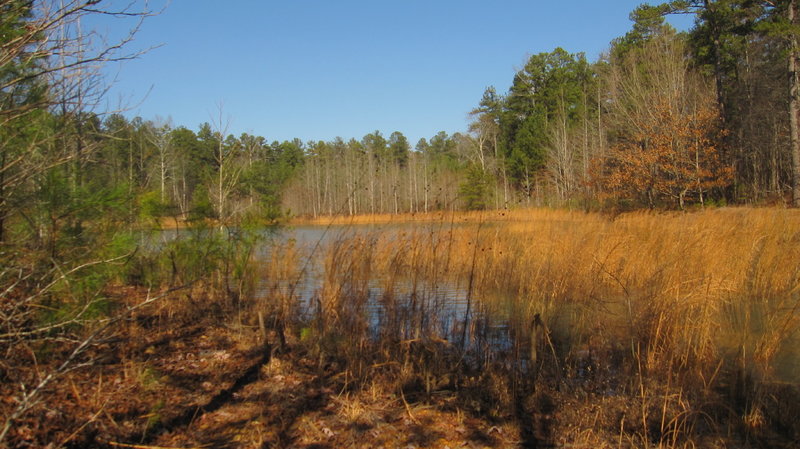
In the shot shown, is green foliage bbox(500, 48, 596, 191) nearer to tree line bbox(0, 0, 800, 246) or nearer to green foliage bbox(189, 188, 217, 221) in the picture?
tree line bbox(0, 0, 800, 246)

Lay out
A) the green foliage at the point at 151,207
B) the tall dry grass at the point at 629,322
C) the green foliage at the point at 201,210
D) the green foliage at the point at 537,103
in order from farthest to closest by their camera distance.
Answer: the green foliage at the point at 537,103 < the green foliage at the point at 201,210 < the green foliage at the point at 151,207 < the tall dry grass at the point at 629,322

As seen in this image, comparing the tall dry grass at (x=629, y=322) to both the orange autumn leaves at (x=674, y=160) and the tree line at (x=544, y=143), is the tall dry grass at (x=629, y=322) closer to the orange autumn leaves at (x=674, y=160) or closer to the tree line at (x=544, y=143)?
the tree line at (x=544, y=143)

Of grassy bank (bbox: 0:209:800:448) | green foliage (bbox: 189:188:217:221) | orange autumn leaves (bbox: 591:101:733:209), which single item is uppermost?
orange autumn leaves (bbox: 591:101:733:209)

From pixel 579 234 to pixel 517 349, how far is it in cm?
496

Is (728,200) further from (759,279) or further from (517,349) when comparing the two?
(517,349)

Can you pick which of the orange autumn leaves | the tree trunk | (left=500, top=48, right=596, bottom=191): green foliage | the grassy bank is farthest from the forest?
(left=500, top=48, right=596, bottom=191): green foliage

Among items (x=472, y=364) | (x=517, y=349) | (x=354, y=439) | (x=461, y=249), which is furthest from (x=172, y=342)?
(x=461, y=249)

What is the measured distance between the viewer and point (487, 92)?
59.7m

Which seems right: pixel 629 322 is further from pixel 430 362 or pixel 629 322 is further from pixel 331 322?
pixel 331 322

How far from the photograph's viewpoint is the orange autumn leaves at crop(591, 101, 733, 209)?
923 inches

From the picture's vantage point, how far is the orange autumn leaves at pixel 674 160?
23.4m

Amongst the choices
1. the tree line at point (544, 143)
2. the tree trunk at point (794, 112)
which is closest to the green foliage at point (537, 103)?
the tree line at point (544, 143)

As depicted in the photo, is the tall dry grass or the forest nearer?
the forest

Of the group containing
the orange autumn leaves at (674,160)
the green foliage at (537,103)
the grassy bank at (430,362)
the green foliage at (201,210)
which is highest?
the green foliage at (537,103)
